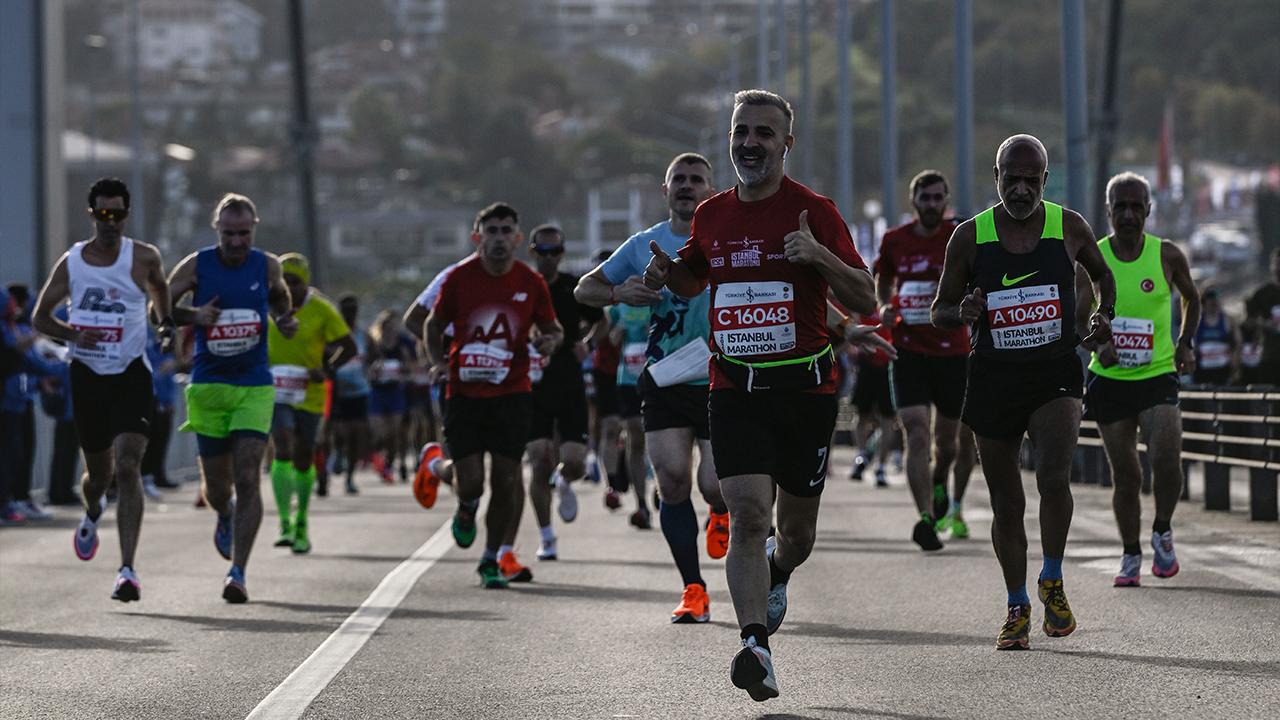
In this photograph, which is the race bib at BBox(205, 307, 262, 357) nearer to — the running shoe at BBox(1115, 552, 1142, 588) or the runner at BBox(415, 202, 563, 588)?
the runner at BBox(415, 202, 563, 588)

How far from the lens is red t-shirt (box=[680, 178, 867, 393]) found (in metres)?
8.12

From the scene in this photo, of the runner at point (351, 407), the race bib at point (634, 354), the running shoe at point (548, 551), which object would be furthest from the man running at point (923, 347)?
the runner at point (351, 407)

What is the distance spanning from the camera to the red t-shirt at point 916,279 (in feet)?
48.5

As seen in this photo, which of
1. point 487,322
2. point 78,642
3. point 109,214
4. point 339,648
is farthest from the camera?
point 487,322

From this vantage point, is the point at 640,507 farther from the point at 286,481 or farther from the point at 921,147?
the point at 921,147

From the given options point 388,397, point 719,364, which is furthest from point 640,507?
point 388,397

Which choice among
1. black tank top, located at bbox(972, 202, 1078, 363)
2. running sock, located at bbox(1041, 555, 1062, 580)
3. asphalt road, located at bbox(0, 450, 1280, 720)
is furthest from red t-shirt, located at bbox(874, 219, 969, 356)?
running sock, located at bbox(1041, 555, 1062, 580)

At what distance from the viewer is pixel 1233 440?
17391mm

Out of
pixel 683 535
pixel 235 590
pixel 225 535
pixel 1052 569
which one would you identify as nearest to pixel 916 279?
pixel 683 535

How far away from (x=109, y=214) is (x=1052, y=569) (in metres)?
5.60

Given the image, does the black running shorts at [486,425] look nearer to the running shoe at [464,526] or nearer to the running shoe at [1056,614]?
the running shoe at [464,526]

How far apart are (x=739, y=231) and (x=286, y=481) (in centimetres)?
873

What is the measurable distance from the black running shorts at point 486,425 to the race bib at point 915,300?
2.96 metres

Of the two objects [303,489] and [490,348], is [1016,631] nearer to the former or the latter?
[490,348]
